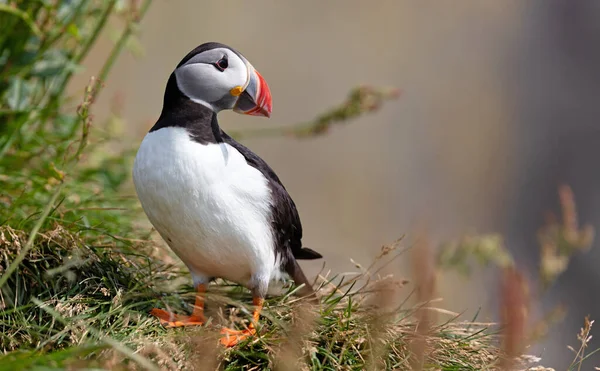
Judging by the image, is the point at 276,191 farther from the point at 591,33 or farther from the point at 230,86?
the point at 591,33

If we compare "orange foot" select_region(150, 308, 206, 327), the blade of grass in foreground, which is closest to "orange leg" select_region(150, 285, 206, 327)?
"orange foot" select_region(150, 308, 206, 327)

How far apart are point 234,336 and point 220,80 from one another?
0.72 m

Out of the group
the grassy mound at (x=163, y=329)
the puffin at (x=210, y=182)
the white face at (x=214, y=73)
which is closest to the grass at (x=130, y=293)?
the grassy mound at (x=163, y=329)

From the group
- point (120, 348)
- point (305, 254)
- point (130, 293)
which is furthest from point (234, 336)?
point (120, 348)

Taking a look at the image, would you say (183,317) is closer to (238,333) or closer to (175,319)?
(175,319)

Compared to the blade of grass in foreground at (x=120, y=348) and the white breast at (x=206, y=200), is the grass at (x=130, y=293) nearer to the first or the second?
the blade of grass in foreground at (x=120, y=348)

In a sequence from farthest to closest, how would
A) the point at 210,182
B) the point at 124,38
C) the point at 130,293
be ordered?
1. the point at 124,38
2. the point at 130,293
3. the point at 210,182


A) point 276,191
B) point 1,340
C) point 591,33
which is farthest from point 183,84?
point 591,33

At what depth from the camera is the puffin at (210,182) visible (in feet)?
6.84

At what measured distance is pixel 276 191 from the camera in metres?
2.32

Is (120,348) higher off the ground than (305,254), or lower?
higher

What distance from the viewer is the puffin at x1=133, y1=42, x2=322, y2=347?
2086 mm

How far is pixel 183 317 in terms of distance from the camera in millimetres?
2287

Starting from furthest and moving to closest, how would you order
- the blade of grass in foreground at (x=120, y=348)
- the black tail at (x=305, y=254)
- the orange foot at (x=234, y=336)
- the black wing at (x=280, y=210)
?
the black tail at (x=305, y=254) → the black wing at (x=280, y=210) → the orange foot at (x=234, y=336) → the blade of grass in foreground at (x=120, y=348)
